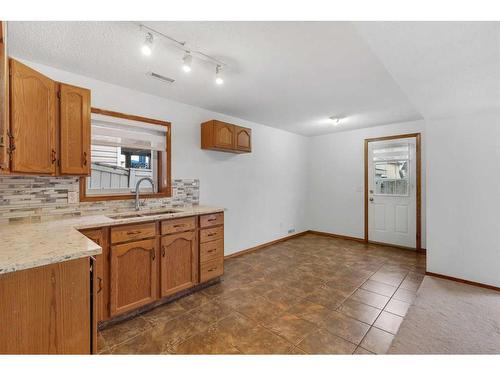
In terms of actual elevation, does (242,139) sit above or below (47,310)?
above

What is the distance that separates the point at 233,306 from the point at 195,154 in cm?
204

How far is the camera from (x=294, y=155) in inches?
201

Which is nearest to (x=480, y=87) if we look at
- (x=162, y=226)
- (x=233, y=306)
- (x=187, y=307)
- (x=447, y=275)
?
(x=447, y=275)

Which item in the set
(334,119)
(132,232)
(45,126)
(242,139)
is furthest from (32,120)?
(334,119)

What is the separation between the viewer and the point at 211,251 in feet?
9.05

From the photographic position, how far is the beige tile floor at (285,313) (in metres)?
1.75

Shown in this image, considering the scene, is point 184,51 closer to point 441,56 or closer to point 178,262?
point 441,56

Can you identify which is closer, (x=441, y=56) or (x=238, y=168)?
(x=441, y=56)

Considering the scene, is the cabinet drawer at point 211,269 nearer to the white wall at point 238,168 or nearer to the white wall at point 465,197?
the white wall at point 238,168

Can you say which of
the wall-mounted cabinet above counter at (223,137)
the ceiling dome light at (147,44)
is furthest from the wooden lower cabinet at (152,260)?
the ceiling dome light at (147,44)

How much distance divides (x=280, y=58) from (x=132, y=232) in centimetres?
204

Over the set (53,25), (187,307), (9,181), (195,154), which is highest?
(53,25)

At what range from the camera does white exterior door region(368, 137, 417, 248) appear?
4.15m

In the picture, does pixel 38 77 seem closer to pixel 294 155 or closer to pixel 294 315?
pixel 294 315
